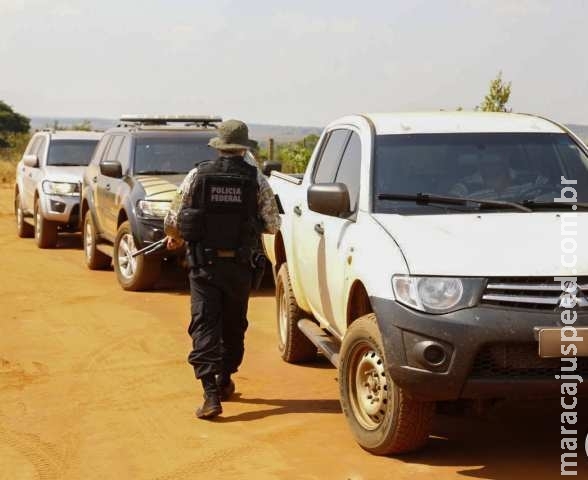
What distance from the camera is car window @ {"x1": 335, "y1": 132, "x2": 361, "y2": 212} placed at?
23.4 feet

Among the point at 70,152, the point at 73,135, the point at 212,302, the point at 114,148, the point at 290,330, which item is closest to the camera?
the point at 212,302

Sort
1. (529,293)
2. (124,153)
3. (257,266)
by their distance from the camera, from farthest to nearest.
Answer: (124,153) < (257,266) < (529,293)

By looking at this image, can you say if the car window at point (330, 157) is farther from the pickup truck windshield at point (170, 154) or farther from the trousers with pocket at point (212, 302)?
the pickup truck windshield at point (170, 154)

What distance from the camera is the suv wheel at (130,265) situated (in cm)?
1305

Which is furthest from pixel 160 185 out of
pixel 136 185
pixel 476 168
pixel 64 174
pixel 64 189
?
pixel 476 168

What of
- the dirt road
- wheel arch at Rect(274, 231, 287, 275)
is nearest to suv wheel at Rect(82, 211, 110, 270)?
the dirt road

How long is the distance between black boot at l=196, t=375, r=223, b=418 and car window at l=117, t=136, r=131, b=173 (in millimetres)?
6975

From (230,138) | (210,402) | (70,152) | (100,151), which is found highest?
(230,138)

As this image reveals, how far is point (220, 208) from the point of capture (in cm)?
725

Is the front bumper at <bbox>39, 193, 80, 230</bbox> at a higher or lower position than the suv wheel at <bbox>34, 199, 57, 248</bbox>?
higher

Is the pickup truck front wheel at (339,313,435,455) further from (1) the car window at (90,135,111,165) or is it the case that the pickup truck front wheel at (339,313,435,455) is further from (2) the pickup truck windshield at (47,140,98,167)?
(2) the pickup truck windshield at (47,140,98,167)

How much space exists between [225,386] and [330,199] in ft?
5.44

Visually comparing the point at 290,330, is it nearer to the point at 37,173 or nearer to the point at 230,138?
the point at 230,138

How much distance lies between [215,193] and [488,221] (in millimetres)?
1765
